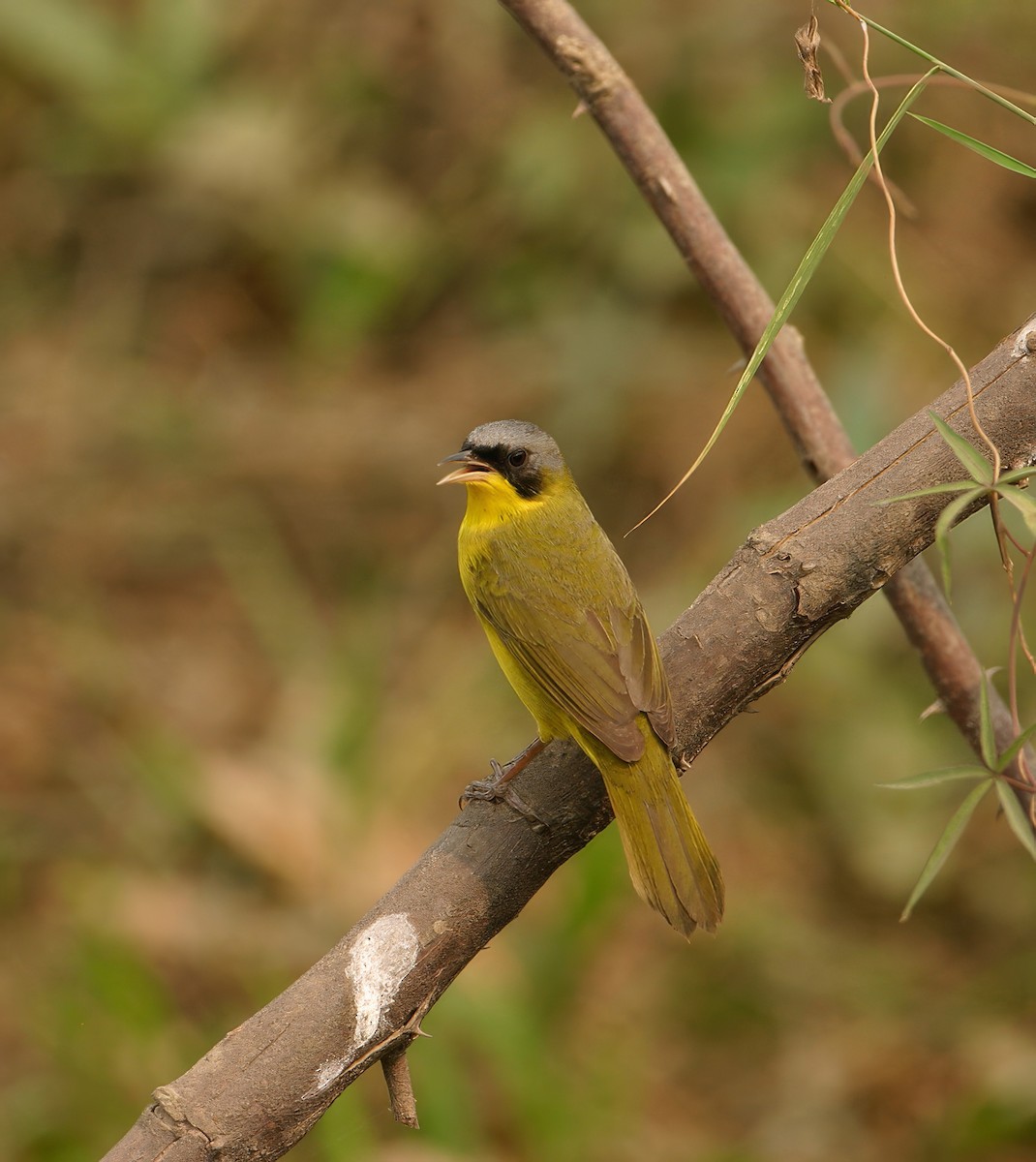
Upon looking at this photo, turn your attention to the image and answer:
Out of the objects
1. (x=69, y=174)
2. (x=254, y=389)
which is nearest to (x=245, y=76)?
(x=69, y=174)

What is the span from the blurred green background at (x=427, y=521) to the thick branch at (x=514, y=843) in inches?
98.5

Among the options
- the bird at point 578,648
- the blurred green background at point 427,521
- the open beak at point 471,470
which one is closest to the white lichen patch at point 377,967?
the bird at point 578,648

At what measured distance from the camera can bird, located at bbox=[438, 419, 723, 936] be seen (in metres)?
2.85

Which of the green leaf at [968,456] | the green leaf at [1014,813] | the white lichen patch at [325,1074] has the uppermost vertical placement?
the green leaf at [968,456]

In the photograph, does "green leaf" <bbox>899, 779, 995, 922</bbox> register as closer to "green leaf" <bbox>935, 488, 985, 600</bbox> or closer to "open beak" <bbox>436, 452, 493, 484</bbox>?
"green leaf" <bbox>935, 488, 985, 600</bbox>

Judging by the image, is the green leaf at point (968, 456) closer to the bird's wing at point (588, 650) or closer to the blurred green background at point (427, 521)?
the bird's wing at point (588, 650)

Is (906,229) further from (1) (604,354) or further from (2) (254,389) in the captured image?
(2) (254,389)

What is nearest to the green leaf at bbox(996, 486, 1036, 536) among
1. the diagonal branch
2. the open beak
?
the diagonal branch

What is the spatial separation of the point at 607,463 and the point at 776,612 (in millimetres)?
4765

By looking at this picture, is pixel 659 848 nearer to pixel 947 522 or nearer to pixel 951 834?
pixel 951 834

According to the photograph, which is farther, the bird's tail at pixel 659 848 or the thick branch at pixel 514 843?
the bird's tail at pixel 659 848

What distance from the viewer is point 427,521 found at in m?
7.43

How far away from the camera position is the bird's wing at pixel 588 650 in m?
2.87

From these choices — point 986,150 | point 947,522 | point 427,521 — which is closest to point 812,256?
point 986,150
